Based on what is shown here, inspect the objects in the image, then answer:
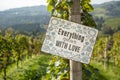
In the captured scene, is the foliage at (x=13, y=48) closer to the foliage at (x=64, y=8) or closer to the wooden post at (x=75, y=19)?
the foliage at (x=64, y=8)

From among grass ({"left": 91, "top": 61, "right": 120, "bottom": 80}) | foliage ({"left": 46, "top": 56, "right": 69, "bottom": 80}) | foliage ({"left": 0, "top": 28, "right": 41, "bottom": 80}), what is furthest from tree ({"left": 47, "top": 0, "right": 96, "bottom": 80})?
grass ({"left": 91, "top": 61, "right": 120, "bottom": 80})

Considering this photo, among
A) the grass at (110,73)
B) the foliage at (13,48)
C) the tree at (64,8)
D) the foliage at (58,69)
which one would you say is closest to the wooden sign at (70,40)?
the tree at (64,8)

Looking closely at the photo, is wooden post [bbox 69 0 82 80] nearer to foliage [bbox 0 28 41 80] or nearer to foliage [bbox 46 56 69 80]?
foliage [bbox 46 56 69 80]

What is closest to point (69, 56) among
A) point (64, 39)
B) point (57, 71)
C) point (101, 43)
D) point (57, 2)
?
point (64, 39)

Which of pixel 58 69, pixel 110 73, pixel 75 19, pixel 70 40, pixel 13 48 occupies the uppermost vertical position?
pixel 75 19

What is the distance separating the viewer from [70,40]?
9.52 feet

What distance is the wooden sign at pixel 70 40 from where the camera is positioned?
2.88 metres

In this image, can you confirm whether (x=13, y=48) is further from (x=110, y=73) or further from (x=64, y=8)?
(x=64, y=8)

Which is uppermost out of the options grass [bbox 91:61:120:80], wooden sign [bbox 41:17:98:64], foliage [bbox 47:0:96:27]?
foliage [bbox 47:0:96:27]

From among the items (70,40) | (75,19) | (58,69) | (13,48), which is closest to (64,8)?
(75,19)

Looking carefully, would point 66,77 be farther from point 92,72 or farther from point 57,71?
point 92,72

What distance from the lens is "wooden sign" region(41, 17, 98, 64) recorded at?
2885mm

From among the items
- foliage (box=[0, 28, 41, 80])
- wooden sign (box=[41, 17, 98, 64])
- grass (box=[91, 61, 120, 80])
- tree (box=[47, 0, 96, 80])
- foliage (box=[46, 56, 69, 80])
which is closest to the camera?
wooden sign (box=[41, 17, 98, 64])

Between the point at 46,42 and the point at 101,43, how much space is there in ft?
156
